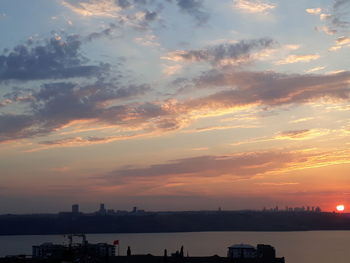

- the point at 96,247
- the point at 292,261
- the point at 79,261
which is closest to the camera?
the point at 79,261

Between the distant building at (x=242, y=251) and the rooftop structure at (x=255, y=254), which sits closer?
the rooftop structure at (x=255, y=254)

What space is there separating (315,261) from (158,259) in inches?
3142

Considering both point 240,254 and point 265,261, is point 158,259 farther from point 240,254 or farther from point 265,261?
point 240,254

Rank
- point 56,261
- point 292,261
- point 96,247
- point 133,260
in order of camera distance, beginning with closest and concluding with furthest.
A: point 56,261, point 133,260, point 96,247, point 292,261

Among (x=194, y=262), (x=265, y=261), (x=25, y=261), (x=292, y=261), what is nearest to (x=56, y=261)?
(x=25, y=261)

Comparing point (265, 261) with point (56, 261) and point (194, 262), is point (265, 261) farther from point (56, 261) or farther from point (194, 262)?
point (56, 261)

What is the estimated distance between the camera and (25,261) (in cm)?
4528

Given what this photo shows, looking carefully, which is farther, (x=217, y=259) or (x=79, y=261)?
(x=217, y=259)

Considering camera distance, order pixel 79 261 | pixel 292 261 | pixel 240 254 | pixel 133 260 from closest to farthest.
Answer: pixel 79 261 < pixel 133 260 < pixel 240 254 < pixel 292 261

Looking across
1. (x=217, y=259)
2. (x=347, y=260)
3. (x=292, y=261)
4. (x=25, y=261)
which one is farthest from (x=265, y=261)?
(x=347, y=260)

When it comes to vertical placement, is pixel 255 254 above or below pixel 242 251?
below

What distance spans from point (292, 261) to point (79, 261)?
278ft

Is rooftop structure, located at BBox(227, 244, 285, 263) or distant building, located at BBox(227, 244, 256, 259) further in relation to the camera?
distant building, located at BBox(227, 244, 256, 259)

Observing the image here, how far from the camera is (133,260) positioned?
49656mm
